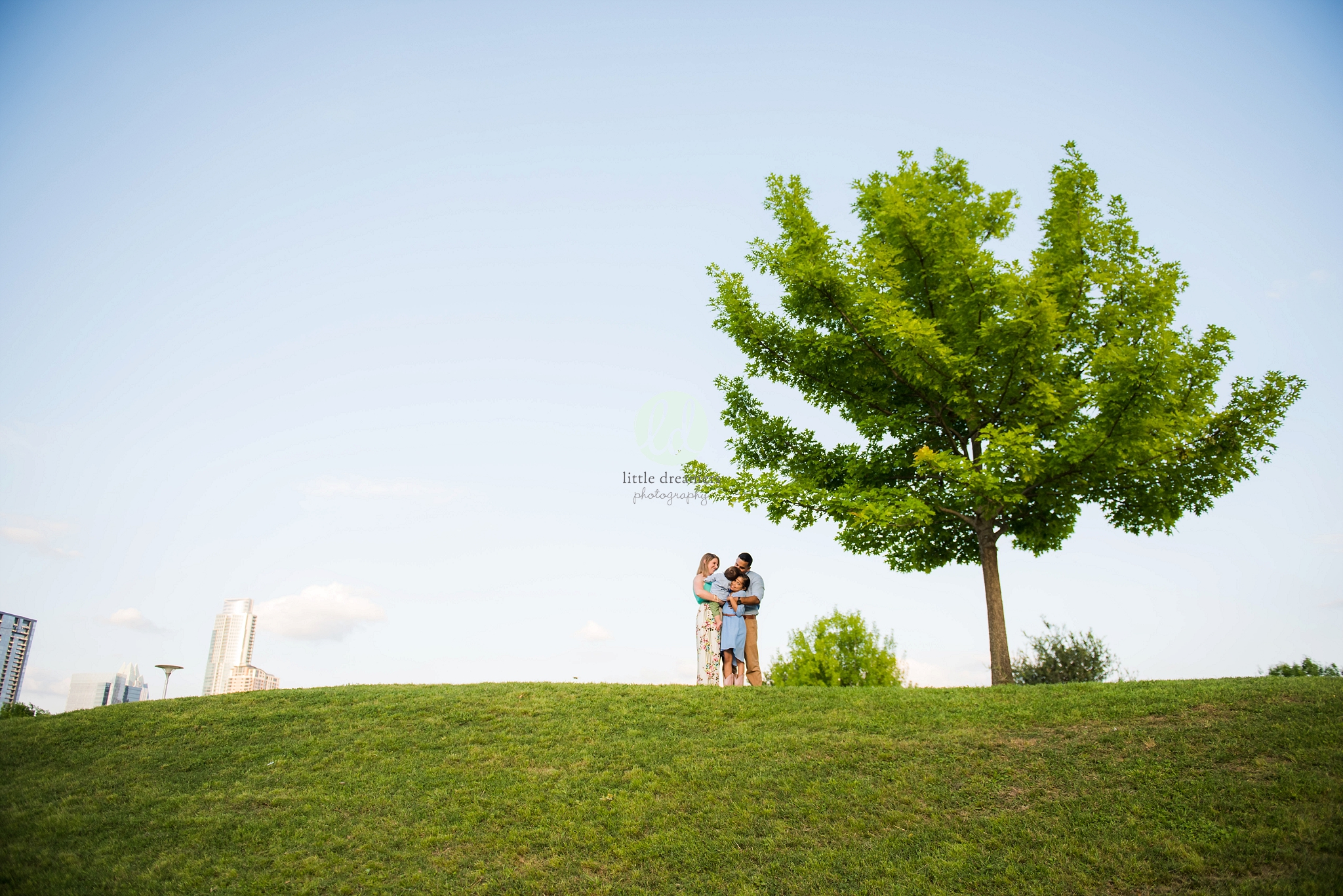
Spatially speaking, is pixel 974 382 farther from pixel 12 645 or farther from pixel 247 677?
pixel 12 645

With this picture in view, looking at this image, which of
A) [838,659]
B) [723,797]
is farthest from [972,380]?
[838,659]

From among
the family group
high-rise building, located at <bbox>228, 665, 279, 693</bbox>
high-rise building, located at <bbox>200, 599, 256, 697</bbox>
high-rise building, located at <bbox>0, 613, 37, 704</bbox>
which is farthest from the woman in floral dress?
high-rise building, located at <bbox>200, 599, 256, 697</bbox>

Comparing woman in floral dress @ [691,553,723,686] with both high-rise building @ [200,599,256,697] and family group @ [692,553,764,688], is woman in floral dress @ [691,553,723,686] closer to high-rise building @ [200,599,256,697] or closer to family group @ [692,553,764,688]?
family group @ [692,553,764,688]

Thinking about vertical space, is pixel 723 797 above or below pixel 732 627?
below

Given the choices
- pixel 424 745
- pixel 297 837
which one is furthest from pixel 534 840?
pixel 424 745

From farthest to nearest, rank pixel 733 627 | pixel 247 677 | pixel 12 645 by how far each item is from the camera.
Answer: pixel 12 645
pixel 247 677
pixel 733 627

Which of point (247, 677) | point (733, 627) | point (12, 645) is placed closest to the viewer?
point (733, 627)

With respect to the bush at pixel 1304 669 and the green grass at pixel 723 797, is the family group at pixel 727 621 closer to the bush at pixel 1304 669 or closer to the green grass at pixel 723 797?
the green grass at pixel 723 797

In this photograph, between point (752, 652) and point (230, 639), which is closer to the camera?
point (752, 652)

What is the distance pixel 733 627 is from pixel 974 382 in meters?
5.87

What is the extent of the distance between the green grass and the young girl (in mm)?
1103

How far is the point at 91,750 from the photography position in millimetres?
10945

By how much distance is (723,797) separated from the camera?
8.14m

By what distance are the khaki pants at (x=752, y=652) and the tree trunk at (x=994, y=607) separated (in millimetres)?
3816
